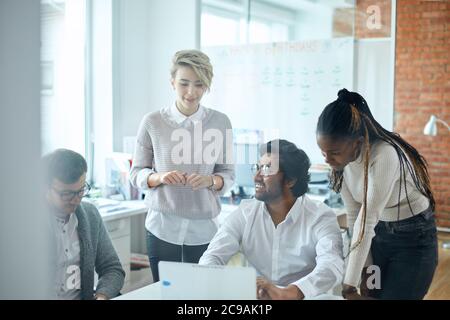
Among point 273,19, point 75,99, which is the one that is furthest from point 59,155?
point 273,19

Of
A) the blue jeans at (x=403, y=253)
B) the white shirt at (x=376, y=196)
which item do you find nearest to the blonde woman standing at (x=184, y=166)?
the white shirt at (x=376, y=196)

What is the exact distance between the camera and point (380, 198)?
1.40m

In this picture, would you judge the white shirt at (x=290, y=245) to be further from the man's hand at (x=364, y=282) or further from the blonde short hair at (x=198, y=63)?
the blonde short hair at (x=198, y=63)

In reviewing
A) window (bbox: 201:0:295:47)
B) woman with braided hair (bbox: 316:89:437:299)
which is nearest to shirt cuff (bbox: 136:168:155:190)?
window (bbox: 201:0:295:47)

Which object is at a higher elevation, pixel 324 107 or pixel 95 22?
pixel 95 22

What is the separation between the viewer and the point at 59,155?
55.6 inches

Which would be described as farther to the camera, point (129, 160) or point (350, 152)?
point (129, 160)

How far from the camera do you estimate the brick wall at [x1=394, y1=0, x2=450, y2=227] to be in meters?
1.41

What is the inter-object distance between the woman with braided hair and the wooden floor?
17 mm

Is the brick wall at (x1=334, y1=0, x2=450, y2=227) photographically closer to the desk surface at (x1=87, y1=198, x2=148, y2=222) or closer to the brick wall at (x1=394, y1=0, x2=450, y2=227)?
the brick wall at (x1=394, y1=0, x2=450, y2=227)
